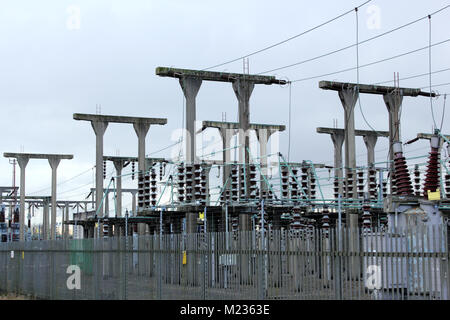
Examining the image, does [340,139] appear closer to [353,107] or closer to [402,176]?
[353,107]

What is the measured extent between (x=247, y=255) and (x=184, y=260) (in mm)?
2387

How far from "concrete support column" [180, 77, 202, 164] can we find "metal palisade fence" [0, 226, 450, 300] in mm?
6297

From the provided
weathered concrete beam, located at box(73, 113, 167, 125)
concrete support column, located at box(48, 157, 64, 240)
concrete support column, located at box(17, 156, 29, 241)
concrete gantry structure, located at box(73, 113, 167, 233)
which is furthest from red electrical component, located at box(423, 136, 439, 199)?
concrete support column, located at box(17, 156, 29, 241)

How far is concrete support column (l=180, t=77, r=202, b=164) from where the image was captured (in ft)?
94.2

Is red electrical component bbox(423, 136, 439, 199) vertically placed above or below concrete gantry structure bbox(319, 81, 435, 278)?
below

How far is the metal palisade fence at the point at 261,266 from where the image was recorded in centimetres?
1244

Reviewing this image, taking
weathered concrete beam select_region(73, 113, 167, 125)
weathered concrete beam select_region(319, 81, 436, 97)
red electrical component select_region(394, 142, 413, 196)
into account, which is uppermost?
weathered concrete beam select_region(319, 81, 436, 97)

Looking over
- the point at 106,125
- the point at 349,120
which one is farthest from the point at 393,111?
the point at 106,125

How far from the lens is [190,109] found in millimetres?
28969

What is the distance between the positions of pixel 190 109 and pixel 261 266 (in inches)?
561

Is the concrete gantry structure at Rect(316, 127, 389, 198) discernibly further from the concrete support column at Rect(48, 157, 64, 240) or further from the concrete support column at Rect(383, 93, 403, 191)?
the concrete support column at Rect(48, 157, 64, 240)

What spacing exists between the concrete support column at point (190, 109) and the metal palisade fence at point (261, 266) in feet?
20.7

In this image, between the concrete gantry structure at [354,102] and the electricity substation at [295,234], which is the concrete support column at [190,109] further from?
the concrete gantry structure at [354,102]
